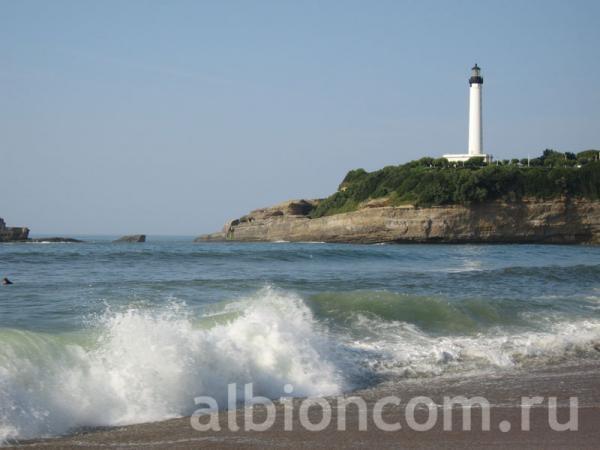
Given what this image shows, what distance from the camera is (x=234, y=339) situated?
8484 millimetres

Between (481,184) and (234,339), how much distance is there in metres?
47.8

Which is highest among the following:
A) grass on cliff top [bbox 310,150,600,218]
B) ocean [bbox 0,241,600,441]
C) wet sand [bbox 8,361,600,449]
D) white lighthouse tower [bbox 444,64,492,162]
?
white lighthouse tower [bbox 444,64,492,162]

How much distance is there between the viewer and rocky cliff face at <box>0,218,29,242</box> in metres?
64.3

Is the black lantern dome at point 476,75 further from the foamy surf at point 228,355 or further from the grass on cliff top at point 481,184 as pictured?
the foamy surf at point 228,355

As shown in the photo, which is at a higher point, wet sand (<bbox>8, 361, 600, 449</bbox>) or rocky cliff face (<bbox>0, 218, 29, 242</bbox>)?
rocky cliff face (<bbox>0, 218, 29, 242</bbox>)

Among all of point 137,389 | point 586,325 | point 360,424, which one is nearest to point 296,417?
point 360,424

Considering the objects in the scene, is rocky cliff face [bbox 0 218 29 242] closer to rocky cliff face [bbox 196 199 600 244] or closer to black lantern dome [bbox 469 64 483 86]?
rocky cliff face [bbox 196 199 600 244]

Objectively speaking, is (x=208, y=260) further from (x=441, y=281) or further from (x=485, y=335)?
(x=485, y=335)

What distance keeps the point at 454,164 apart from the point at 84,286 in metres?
51.8

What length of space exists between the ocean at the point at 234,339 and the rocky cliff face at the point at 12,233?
50.7 meters

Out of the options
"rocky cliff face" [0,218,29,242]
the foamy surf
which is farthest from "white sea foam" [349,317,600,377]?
"rocky cliff face" [0,218,29,242]

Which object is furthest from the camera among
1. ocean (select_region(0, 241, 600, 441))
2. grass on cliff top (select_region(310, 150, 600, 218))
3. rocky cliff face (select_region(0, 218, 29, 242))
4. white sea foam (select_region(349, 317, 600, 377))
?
rocky cliff face (select_region(0, 218, 29, 242))

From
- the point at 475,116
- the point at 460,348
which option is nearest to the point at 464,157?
the point at 475,116

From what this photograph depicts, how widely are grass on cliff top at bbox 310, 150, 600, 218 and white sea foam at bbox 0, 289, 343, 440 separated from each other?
151 ft
